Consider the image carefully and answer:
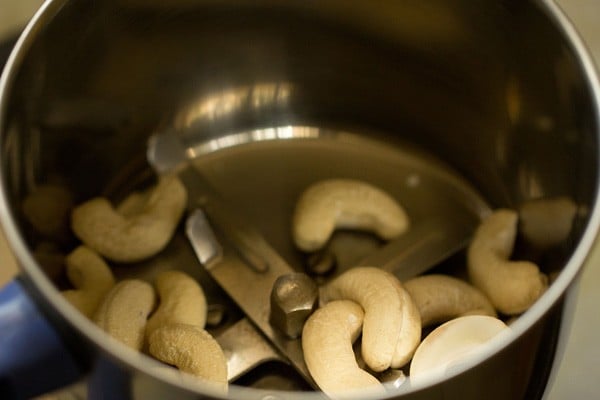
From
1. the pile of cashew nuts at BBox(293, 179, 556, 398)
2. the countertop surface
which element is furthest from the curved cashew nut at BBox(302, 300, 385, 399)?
the countertop surface

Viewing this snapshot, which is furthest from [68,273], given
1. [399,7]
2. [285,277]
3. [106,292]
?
[399,7]

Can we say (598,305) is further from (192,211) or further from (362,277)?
(192,211)

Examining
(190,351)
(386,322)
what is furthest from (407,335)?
(190,351)

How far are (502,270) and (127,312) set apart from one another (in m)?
0.22

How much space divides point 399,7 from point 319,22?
6cm

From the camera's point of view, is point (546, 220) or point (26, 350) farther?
point (546, 220)

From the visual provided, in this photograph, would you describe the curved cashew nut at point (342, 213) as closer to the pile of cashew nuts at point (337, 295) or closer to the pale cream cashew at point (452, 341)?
the pile of cashew nuts at point (337, 295)

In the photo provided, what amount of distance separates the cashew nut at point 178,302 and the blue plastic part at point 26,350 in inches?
4.5

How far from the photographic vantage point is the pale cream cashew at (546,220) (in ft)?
1.76

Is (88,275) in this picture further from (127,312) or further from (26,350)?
(26,350)

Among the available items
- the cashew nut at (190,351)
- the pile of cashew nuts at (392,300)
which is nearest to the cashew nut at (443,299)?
the pile of cashew nuts at (392,300)

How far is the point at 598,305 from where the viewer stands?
542mm

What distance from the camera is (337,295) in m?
0.53

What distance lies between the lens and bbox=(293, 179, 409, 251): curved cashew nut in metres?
0.58
